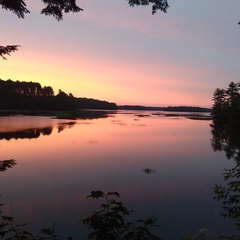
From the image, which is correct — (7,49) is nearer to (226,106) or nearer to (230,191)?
(230,191)

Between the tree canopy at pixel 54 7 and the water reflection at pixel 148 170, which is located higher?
the tree canopy at pixel 54 7

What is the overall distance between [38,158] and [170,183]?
12.0 m

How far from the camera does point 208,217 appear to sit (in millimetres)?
12531

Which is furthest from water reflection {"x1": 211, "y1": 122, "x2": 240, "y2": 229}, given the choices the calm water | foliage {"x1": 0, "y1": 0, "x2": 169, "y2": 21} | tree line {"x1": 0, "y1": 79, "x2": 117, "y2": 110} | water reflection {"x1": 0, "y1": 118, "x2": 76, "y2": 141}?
tree line {"x1": 0, "y1": 79, "x2": 117, "y2": 110}

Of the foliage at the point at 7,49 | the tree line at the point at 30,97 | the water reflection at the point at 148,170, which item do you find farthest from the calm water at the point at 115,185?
the tree line at the point at 30,97

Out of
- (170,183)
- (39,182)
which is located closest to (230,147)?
(170,183)

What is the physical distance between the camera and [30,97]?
148 metres

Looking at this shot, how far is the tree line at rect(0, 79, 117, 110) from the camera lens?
135m

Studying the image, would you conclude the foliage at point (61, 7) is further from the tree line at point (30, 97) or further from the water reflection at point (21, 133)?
the tree line at point (30, 97)

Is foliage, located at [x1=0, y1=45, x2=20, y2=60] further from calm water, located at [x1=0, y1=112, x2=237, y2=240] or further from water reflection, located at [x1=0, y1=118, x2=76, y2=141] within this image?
water reflection, located at [x1=0, y1=118, x2=76, y2=141]

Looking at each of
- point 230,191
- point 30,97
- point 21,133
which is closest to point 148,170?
point 230,191

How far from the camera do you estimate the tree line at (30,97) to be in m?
135

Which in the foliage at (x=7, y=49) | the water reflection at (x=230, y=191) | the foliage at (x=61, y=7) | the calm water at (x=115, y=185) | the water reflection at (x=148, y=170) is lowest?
the calm water at (x=115, y=185)

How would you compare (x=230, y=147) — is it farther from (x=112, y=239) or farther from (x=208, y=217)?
(x=112, y=239)
